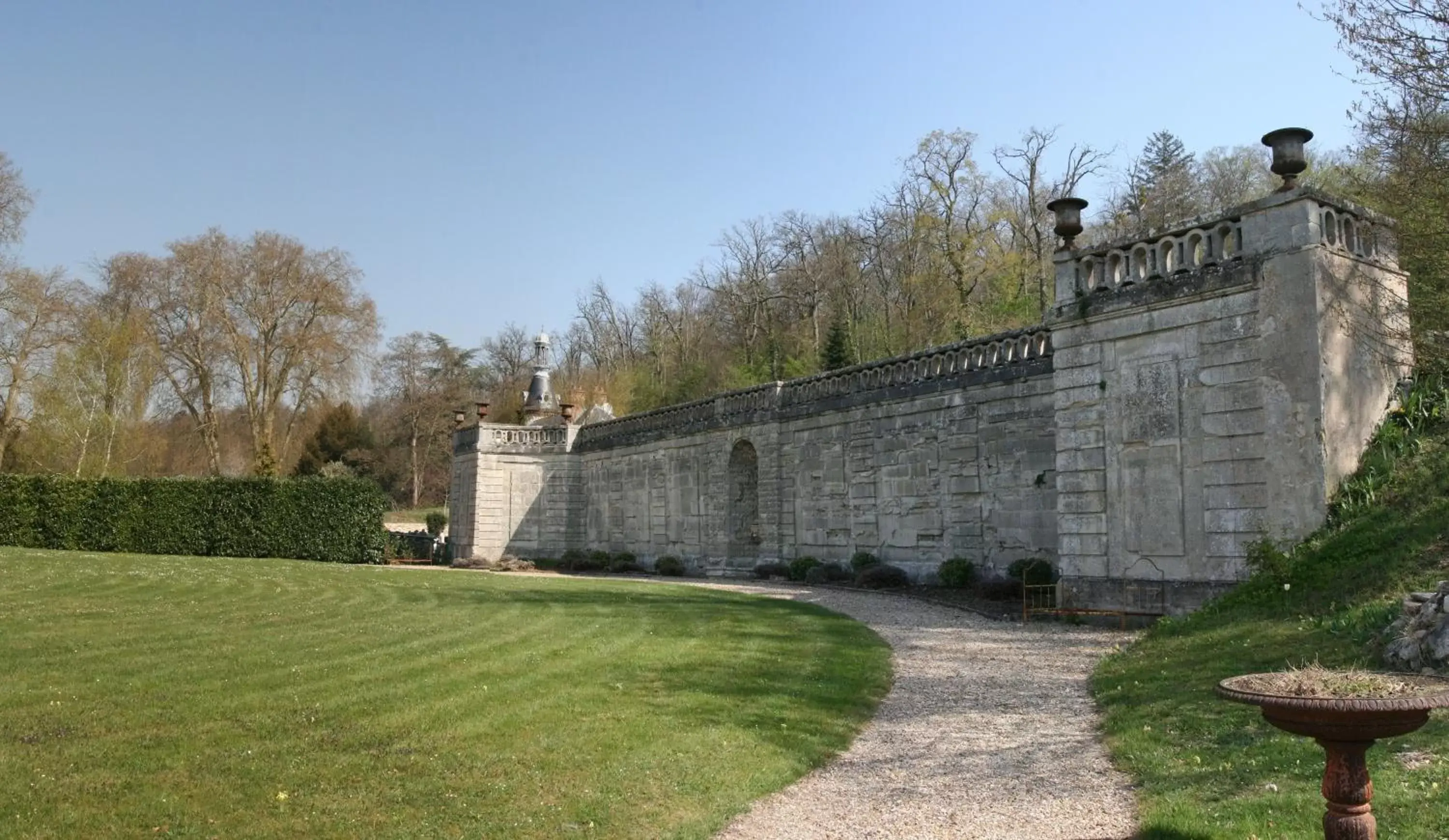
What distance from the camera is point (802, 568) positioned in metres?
→ 21.2

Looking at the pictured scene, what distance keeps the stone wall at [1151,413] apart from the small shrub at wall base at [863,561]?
0.39m

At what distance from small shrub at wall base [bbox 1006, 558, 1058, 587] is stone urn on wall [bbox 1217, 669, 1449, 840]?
36.4ft

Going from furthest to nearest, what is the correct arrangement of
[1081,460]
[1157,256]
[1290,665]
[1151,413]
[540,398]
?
[540,398] → [1081,460] → [1157,256] → [1151,413] → [1290,665]

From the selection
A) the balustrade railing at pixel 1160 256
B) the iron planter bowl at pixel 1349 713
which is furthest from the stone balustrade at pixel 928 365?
the iron planter bowl at pixel 1349 713

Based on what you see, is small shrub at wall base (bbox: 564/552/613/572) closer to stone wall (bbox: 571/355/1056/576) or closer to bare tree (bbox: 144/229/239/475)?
stone wall (bbox: 571/355/1056/576)

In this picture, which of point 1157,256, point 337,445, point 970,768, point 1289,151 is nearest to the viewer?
point 970,768

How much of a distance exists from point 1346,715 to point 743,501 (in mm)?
20514

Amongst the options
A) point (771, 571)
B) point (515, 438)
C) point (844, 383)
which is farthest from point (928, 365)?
point (515, 438)

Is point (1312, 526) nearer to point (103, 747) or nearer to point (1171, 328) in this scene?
point (1171, 328)

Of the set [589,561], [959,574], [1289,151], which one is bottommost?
[589,561]

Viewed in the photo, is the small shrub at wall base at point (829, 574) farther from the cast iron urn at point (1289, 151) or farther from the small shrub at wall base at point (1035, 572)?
the cast iron urn at point (1289, 151)

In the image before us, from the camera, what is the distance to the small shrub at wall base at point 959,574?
1720cm

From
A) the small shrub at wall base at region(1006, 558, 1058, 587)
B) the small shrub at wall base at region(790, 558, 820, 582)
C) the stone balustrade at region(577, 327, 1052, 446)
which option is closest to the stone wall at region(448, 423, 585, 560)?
the stone balustrade at region(577, 327, 1052, 446)

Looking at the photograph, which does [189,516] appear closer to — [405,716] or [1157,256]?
[405,716]
